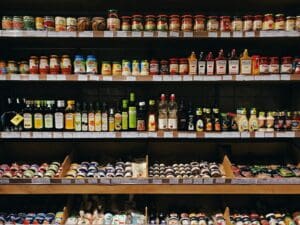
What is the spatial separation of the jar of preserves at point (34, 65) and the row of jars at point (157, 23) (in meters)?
0.25

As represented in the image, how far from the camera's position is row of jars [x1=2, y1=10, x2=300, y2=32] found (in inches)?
94.8

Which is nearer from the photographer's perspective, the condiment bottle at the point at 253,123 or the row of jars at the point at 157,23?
the row of jars at the point at 157,23

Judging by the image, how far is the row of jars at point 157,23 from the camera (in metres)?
2.41

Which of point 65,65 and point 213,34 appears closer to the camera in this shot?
point 213,34

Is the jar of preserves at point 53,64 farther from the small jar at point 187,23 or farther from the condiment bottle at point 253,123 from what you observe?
the condiment bottle at point 253,123

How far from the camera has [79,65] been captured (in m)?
2.48

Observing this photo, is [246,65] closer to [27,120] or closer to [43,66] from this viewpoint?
[43,66]

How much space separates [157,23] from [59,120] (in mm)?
1133

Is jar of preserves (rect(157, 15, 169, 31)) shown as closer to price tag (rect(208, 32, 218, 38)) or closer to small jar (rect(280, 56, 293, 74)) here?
price tag (rect(208, 32, 218, 38))

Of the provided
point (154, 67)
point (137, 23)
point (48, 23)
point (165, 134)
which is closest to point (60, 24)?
point (48, 23)

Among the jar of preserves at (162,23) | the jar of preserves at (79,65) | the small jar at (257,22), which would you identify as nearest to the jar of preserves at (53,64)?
the jar of preserves at (79,65)

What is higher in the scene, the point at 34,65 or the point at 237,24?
the point at 237,24

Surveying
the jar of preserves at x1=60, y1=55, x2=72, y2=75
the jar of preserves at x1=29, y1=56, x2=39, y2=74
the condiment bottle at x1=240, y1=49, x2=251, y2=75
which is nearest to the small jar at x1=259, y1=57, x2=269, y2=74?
the condiment bottle at x1=240, y1=49, x2=251, y2=75

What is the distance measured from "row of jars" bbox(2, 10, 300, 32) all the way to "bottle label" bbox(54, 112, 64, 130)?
0.69 m
